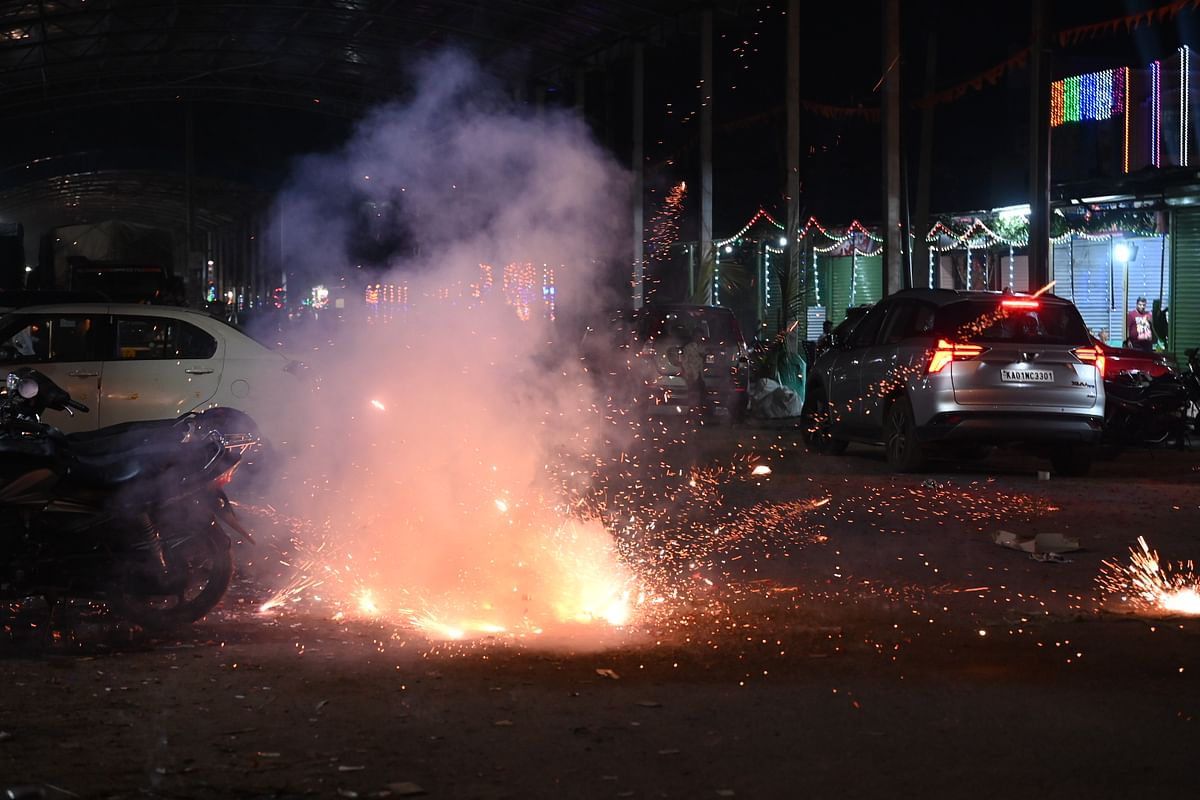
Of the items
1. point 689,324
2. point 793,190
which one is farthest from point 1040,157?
point 793,190

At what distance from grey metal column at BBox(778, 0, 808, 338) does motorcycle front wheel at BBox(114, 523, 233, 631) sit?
1751 cm

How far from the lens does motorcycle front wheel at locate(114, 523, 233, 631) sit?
666 cm

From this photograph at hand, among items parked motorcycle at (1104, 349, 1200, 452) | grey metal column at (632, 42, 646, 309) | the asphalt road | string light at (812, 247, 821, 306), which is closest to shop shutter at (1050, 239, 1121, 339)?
parked motorcycle at (1104, 349, 1200, 452)

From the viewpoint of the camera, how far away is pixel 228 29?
104ft

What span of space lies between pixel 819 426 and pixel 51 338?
8.33 meters

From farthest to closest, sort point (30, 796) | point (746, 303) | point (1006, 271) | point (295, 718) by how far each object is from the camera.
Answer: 1. point (746, 303)
2. point (1006, 271)
3. point (295, 718)
4. point (30, 796)

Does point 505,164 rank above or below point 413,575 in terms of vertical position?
above

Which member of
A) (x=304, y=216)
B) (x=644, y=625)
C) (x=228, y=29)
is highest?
(x=228, y=29)

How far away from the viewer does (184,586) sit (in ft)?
22.0

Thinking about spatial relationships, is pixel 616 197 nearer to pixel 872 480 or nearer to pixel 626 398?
pixel 626 398

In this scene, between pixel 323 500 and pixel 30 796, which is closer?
pixel 30 796

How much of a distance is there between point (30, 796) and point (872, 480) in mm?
9319

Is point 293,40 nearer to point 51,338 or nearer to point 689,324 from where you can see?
point 689,324

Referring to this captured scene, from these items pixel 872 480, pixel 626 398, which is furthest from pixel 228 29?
pixel 872 480
